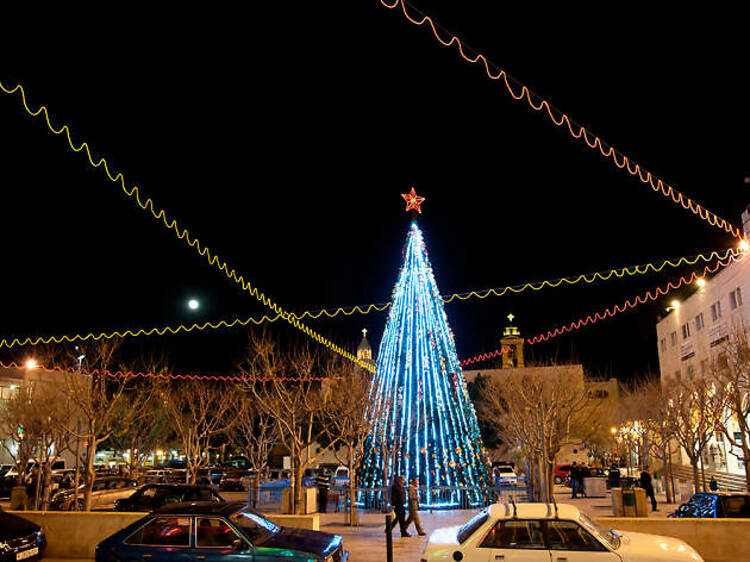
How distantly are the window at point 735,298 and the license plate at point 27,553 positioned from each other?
31.5 metres

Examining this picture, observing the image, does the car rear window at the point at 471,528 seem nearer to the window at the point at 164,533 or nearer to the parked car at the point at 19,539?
the window at the point at 164,533

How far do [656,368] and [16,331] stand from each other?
2758 inches

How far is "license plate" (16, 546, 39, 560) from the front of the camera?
11.3m

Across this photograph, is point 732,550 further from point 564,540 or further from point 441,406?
point 441,406

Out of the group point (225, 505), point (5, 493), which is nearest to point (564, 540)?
point (225, 505)

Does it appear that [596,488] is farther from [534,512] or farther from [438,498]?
[534,512]

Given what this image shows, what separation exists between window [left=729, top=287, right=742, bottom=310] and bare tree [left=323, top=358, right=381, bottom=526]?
19629 millimetres

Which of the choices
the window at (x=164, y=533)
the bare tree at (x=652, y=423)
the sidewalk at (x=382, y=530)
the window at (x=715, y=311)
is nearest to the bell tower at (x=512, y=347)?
the bare tree at (x=652, y=423)

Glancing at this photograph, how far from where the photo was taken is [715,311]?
34.4m

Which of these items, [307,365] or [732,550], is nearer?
[732,550]

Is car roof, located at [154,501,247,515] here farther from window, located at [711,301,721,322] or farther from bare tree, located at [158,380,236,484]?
window, located at [711,301,721,322]

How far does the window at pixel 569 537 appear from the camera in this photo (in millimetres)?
8203

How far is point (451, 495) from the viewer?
21.9m

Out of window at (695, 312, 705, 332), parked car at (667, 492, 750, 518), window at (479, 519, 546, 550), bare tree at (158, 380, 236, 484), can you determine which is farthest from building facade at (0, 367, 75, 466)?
window at (695, 312, 705, 332)
